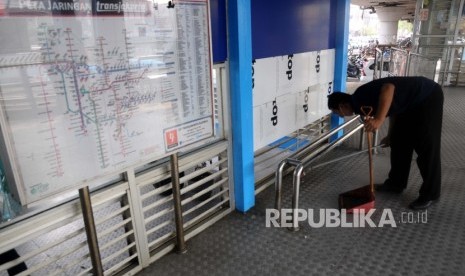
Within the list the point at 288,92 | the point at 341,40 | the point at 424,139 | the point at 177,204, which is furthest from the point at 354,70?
the point at 177,204

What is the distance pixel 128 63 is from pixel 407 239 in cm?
226

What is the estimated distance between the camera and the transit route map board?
4.58 feet

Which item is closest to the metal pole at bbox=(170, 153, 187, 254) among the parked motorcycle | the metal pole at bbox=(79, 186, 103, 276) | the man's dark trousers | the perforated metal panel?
the perforated metal panel

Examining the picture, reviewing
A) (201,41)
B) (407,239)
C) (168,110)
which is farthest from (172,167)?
(407,239)

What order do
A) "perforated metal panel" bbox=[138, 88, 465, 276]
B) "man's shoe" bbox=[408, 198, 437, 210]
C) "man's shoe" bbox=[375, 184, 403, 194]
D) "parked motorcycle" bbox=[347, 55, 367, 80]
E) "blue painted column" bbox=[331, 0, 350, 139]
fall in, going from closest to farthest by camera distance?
"perforated metal panel" bbox=[138, 88, 465, 276] → "man's shoe" bbox=[408, 198, 437, 210] → "man's shoe" bbox=[375, 184, 403, 194] → "blue painted column" bbox=[331, 0, 350, 139] → "parked motorcycle" bbox=[347, 55, 367, 80]

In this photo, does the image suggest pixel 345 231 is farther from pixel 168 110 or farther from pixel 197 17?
pixel 197 17

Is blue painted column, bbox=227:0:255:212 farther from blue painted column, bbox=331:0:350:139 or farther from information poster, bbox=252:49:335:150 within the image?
blue painted column, bbox=331:0:350:139

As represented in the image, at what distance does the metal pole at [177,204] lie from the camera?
7.18 feet

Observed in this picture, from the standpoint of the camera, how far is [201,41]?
2.15 metres

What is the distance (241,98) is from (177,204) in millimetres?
922

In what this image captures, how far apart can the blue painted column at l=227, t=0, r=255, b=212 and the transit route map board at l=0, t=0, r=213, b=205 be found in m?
0.32

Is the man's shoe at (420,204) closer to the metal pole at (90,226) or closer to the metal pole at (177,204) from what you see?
the metal pole at (177,204)

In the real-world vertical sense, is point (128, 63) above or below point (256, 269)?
above

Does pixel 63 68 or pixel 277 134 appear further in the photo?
pixel 277 134
